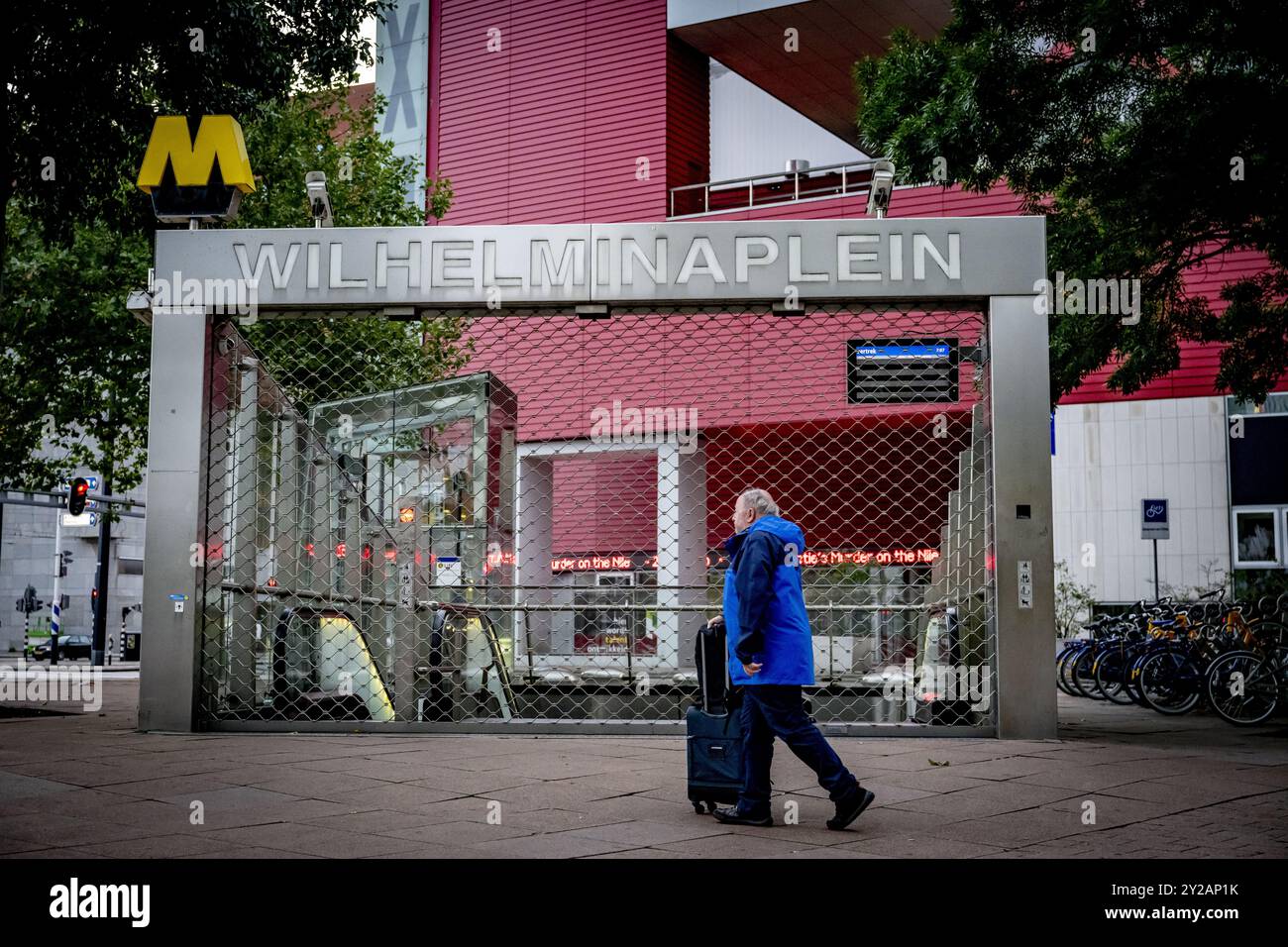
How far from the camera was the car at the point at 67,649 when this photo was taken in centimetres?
3750

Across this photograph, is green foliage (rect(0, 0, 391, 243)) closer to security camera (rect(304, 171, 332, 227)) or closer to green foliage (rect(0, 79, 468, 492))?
green foliage (rect(0, 79, 468, 492))

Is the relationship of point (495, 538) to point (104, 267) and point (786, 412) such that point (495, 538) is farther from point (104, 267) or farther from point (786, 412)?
point (786, 412)

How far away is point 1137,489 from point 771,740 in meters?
18.4

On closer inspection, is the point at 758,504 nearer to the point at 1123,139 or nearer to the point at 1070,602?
the point at 1123,139

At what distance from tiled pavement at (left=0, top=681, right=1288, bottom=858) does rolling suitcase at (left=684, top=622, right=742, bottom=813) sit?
0.17 meters

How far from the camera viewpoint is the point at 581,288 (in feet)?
31.6

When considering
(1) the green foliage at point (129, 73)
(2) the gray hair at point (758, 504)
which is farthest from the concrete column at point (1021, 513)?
(1) the green foliage at point (129, 73)

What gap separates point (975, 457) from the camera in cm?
998

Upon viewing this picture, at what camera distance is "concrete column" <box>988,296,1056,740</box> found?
9195 millimetres

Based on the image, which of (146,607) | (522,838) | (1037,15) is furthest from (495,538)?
(522,838)

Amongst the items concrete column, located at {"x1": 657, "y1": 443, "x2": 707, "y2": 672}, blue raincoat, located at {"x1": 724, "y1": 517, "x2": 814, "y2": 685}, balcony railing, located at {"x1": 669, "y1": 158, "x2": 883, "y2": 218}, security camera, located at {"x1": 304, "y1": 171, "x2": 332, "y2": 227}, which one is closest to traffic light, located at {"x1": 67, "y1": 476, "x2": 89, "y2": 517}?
concrete column, located at {"x1": 657, "y1": 443, "x2": 707, "y2": 672}
